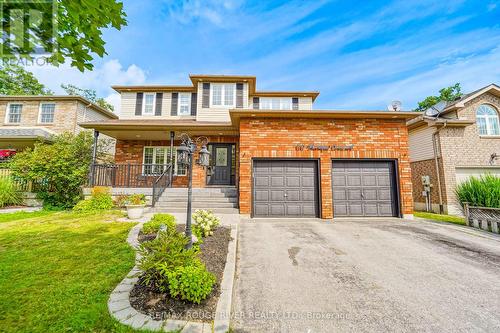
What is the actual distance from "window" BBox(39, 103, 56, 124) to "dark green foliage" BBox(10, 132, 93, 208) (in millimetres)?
7217

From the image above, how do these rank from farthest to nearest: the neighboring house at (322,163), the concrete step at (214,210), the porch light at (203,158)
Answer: the concrete step at (214,210), the neighboring house at (322,163), the porch light at (203,158)

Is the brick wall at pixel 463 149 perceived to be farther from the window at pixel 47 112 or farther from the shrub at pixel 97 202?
the window at pixel 47 112

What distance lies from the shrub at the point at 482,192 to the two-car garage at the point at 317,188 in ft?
7.23

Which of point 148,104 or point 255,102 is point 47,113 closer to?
point 148,104

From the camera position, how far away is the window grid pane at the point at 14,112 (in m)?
16.3

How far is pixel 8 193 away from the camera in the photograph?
10.3 metres

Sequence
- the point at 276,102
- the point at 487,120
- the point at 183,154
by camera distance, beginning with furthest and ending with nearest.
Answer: the point at 276,102 → the point at 487,120 → the point at 183,154

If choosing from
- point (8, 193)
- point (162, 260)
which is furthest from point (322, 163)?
point (8, 193)

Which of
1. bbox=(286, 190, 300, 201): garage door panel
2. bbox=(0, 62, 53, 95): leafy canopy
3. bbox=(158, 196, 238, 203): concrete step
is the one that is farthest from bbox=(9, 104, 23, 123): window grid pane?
bbox=(286, 190, 300, 201): garage door panel

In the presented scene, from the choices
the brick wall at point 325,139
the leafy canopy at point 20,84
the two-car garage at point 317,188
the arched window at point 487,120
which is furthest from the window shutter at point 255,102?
the leafy canopy at point 20,84

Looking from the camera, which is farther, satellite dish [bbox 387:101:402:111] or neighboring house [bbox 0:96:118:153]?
neighboring house [bbox 0:96:118:153]

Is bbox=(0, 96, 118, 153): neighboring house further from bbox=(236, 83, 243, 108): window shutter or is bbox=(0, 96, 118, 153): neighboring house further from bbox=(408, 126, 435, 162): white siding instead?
bbox=(408, 126, 435, 162): white siding

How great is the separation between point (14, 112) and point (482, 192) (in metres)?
28.5

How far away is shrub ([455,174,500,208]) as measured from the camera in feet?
23.5
